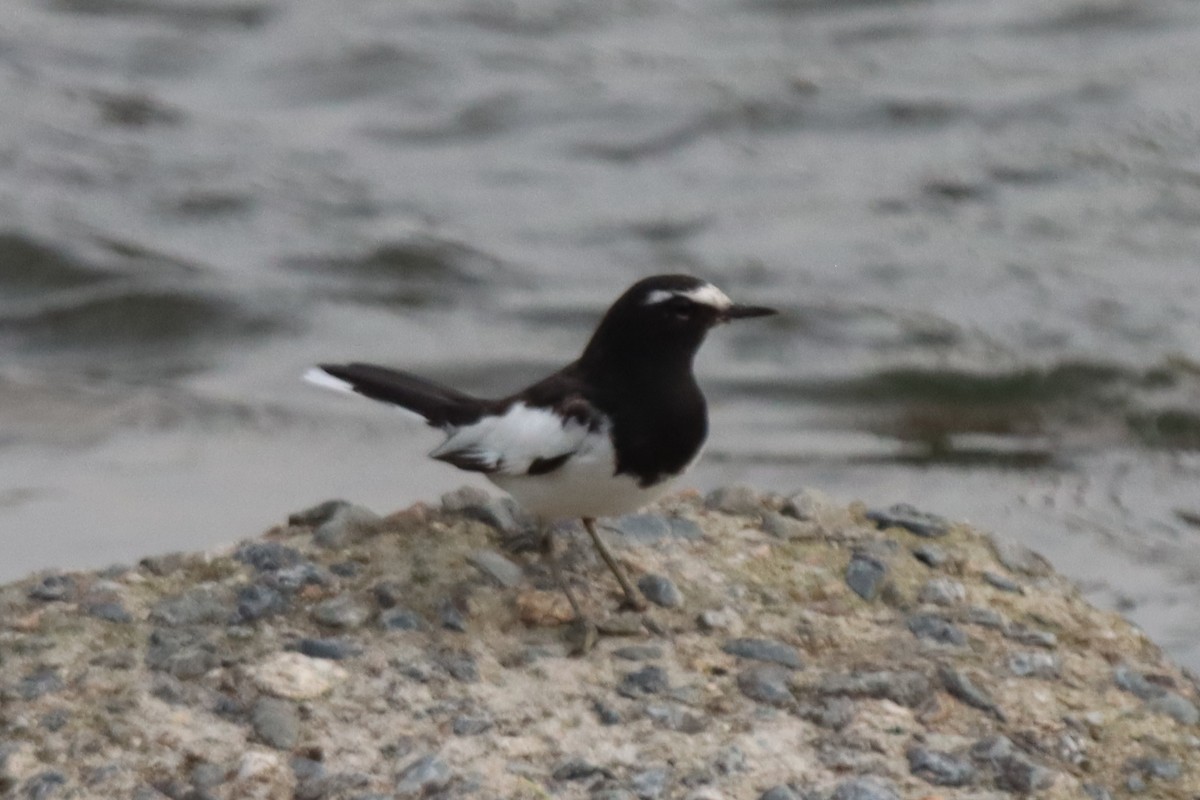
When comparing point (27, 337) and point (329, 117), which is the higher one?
point (329, 117)

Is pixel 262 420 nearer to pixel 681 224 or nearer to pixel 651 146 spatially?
pixel 681 224

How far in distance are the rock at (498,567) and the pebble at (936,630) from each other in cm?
105

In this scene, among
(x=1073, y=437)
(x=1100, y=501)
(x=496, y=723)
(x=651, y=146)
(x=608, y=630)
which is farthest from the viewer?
(x=651, y=146)

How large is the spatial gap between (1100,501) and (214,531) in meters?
3.69

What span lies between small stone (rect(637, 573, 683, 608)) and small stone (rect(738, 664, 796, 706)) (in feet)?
1.30

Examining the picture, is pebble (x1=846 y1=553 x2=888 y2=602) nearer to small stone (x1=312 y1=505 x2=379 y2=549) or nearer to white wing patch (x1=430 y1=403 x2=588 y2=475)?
white wing patch (x1=430 y1=403 x2=588 y2=475)

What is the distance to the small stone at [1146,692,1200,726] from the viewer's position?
5641 millimetres

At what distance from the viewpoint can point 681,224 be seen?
1269 centimetres

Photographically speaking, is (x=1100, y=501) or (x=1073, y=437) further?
(x=1073, y=437)

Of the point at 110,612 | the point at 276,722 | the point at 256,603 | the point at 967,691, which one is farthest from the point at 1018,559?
the point at 110,612

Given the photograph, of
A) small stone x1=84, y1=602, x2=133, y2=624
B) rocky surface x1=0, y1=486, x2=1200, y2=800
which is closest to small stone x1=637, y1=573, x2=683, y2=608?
rocky surface x1=0, y1=486, x2=1200, y2=800

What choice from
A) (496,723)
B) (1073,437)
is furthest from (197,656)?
(1073,437)

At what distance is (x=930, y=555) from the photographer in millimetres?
6375

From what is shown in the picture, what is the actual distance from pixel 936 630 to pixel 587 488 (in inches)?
40.0
